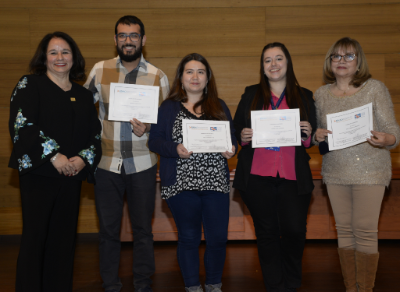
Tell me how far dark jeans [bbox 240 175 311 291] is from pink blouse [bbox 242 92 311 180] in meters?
0.04

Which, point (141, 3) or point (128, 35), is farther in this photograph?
point (141, 3)

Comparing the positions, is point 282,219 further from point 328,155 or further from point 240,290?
point 240,290

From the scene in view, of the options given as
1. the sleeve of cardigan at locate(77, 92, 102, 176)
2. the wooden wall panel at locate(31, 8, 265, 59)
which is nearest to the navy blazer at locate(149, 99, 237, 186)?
the sleeve of cardigan at locate(77, 92, 102, 176)

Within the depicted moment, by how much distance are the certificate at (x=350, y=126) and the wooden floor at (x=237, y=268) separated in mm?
1167

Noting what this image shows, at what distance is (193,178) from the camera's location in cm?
229

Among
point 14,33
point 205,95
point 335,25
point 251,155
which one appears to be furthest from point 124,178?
point 335,25

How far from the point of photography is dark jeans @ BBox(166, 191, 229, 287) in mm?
2316

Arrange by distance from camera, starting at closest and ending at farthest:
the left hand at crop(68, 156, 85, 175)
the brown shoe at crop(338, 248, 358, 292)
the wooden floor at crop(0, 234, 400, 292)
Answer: the left hand at crop(68, 156, 85, 175)
the brown shoe at crop(338, 248, 358, 292)
the wooden floor at crop(0, 234, 400, 292)

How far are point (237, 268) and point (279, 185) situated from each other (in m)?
1.25

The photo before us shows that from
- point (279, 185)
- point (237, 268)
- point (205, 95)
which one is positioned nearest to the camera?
point (279, 185)

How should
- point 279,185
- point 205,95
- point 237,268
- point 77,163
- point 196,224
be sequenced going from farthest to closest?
point 237,268
point 205,95
point 196,224
point 279,185
point 77,163

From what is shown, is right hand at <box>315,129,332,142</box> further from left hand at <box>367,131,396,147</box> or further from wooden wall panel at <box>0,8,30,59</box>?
wooden wall panel at <box>0,8,30,59</box>

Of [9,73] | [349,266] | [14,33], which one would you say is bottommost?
[349,266]

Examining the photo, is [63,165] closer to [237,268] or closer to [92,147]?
[92,147]
